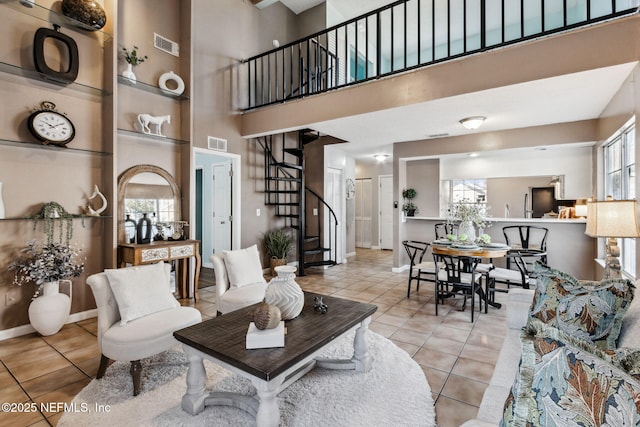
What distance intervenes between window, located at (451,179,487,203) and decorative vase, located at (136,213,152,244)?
17.6 ft

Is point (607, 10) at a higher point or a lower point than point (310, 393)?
higher

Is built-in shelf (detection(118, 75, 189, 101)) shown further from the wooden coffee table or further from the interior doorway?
the wooden coffee table

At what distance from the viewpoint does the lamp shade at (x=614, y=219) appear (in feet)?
7.61

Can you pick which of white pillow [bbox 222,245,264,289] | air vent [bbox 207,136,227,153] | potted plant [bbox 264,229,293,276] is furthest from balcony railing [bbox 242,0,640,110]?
white pillow [bbox 222,245,264,289]

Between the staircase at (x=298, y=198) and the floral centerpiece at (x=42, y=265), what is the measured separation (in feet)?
10.4

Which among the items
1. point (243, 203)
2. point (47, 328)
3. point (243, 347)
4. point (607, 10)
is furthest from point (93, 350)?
point (607, 10)

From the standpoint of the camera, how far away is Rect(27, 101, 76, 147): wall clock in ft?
10.5

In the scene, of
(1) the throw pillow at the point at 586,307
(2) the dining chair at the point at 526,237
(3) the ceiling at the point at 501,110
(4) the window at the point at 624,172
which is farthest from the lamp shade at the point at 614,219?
(2) the dining chair at the point at 526,237

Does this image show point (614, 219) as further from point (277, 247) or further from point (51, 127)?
point (51, 127)

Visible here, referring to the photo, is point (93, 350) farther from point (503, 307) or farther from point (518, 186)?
point (518, 186)

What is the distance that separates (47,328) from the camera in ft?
10.2

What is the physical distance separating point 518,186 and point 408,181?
1.96 m

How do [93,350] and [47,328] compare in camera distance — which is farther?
[47,328]

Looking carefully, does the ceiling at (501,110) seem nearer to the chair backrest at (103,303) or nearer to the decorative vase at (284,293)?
the decorative vase at (284,293)
